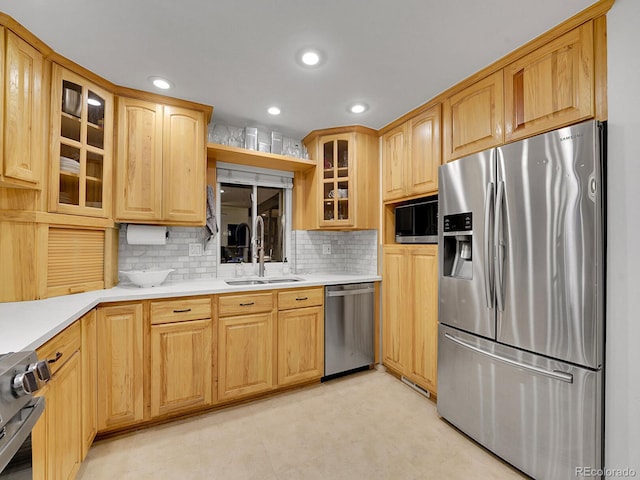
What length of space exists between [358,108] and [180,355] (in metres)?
2.43

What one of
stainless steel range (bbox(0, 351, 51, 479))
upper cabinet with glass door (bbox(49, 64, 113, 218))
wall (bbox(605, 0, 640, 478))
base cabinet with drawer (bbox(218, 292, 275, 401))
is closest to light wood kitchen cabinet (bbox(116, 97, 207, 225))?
upper cabinet with glass door (bbox(49, 64, 113, 218))

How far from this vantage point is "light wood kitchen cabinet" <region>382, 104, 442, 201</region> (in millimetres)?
2414

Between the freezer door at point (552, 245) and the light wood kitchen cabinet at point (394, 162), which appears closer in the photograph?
the freezer door at point (552, 245)

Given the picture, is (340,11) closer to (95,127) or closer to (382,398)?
(95,127)

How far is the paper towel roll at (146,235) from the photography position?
2.43 meters

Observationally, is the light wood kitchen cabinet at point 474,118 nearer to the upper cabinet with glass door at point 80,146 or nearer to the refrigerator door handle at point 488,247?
the refrigerator door handle at point 488,247

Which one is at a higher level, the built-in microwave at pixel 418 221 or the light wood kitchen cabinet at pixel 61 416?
the built-in microwave at pixel 418 221

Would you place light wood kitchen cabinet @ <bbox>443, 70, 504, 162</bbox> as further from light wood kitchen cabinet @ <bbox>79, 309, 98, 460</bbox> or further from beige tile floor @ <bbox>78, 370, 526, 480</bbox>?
light wood kitchen cabinet @ <bbox>79, 309, 98, 460</bbox>

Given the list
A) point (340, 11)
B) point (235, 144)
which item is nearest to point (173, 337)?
point (235, 144)

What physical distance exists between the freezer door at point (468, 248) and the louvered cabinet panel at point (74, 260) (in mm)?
2575

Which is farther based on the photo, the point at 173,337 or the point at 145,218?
the point at 145,218

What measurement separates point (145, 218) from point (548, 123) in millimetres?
2765

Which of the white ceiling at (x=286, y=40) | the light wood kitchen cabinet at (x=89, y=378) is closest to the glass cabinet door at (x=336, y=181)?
the white ceiling at (x=286, y=40)

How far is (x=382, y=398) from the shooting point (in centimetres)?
248
